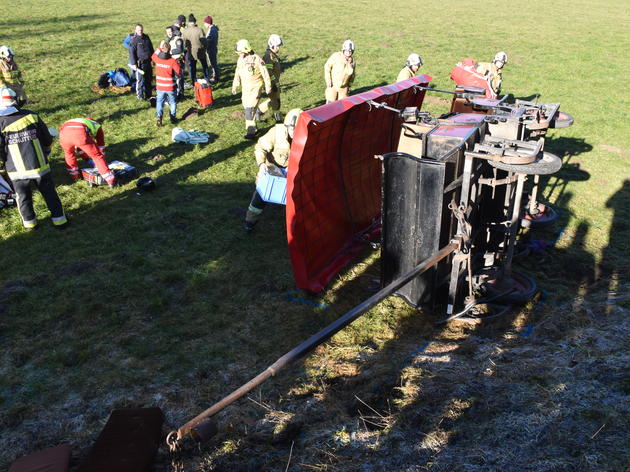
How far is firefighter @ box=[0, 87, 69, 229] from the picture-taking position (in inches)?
269

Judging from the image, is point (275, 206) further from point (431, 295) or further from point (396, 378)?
point (396, 378)

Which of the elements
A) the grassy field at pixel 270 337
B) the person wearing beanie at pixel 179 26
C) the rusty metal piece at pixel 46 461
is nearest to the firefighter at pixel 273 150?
the grassy field at pixel 270 337

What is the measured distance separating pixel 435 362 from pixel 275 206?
427 centimetres

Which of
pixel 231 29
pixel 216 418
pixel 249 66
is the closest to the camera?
pixel 216 418

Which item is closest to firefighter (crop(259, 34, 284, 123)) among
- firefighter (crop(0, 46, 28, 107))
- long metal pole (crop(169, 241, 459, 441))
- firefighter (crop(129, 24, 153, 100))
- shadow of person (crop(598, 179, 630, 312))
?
firefighter (crop(129, 24, 153, 100))

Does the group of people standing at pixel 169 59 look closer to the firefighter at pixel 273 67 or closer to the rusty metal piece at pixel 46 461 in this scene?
the firefighter at pixel 273 67

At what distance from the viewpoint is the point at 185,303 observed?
5.95 m

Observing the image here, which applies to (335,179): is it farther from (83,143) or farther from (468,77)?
(468,77)

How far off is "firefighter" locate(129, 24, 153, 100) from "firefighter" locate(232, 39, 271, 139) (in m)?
3.14

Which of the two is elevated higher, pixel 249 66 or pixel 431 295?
pixel 249 66

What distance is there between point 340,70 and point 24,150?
6448 mm

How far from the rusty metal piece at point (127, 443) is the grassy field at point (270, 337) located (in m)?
0.18

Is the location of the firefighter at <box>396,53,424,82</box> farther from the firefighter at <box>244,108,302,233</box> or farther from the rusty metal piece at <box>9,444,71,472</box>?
the rusty metal piece at <box>9,444,71,472</box>

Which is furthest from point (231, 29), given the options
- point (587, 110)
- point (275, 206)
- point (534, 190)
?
point (534, 190)
